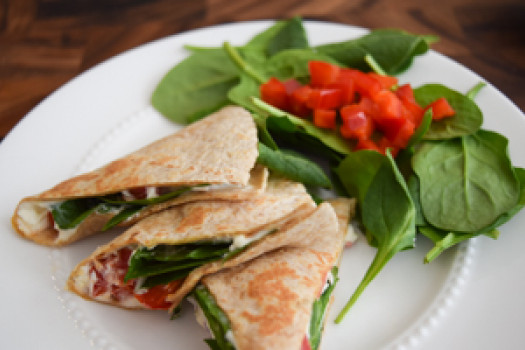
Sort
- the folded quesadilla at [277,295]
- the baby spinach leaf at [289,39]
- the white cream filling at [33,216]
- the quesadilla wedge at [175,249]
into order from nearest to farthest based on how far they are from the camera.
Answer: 1. the folded quesadilla at [277,295]
2. the quesadilla wedge at [175,249]
3. the white cream filling at [33,216]
4. the baby spinach leaf at [289,39]

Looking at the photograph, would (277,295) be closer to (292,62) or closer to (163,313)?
(163,313)

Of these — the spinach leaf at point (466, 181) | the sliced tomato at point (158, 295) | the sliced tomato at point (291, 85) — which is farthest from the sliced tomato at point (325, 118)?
the sliced tomato at point (158, 295)

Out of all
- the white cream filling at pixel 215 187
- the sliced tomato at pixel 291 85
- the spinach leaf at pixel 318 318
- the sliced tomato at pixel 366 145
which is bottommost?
the spinach leaf at pixel 318 318

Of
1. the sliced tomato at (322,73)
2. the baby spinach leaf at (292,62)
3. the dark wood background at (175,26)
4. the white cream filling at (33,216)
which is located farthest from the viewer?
the dark wood background at (175,26)

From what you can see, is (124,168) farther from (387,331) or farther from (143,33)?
(143,33)

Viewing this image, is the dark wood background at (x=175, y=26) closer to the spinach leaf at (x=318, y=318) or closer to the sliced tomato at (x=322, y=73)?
the sliced tomato at (x=322, y=73)

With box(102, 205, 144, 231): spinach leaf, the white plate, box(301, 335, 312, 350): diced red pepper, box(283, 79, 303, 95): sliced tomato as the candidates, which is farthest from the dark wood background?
box(301, 335, 312, 350): diced red pepper
